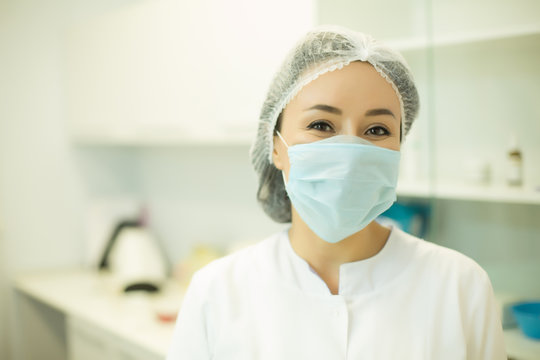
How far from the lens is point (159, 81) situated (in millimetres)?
2334

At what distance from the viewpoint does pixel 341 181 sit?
96 cm

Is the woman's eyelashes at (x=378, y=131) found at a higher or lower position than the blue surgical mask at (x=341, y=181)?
higher

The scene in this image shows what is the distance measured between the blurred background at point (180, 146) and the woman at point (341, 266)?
41 cm

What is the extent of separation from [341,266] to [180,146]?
203 cm

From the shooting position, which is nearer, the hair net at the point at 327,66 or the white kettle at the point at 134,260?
the hair net at the point at 327,66

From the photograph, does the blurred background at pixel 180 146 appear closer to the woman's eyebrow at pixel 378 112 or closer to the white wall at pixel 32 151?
the white wall at pixel 32 151

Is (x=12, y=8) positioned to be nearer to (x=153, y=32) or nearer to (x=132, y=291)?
(x=153, y=32)

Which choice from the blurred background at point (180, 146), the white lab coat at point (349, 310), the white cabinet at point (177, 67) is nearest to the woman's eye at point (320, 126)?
the white lab coat at point (349, 310)

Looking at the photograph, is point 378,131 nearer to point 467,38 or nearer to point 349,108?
point 349,108

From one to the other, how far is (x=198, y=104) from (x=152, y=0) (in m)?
0.61

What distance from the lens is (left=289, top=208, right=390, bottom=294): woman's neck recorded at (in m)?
1.06

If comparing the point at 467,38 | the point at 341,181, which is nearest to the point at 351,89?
the point at 341,181

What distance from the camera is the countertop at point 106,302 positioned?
6.39 ft

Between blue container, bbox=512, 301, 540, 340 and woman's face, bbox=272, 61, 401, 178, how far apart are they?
624 mm
